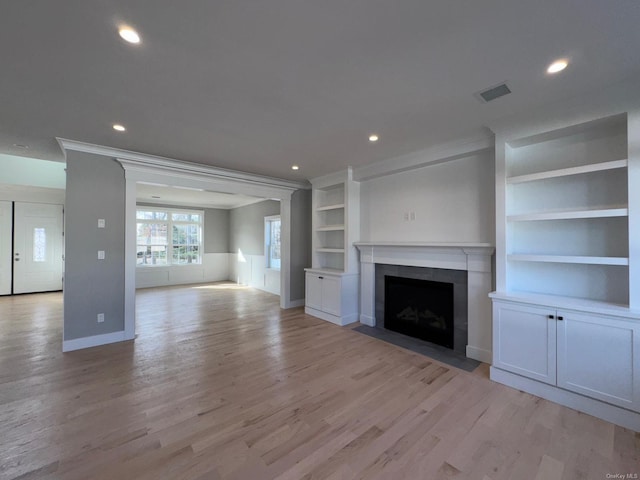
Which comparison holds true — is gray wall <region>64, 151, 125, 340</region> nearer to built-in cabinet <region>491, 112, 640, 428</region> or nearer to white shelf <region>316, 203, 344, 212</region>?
white shelf <region>316, 203, 344, 212</region>

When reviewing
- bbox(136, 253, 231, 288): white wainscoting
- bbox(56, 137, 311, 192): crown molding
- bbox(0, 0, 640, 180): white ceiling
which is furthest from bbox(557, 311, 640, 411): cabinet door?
bbox(136, 253, 231, 288): white wainscoting

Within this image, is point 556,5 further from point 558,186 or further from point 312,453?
point 312,453

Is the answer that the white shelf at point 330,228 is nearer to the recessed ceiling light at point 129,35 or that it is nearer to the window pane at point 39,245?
the recessed ceiling light at point 129,35

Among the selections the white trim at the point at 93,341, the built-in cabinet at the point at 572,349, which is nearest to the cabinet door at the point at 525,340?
the built-in cabinet at the point at 572,349

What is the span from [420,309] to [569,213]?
2.09 m

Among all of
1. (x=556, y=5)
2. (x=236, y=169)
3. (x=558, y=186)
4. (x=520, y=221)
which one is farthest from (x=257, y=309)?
(x=556, y=5)

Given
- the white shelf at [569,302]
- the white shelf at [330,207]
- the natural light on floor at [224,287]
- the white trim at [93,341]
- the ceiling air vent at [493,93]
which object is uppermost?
the ceiling air vent at [493,93]

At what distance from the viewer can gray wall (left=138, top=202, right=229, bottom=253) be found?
9281mm

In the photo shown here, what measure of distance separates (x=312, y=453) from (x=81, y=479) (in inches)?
53.1

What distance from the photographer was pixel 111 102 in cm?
241

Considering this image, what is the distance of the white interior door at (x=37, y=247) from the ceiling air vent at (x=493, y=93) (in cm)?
956

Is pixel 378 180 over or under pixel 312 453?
over

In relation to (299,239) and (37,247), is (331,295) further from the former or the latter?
(37,247)

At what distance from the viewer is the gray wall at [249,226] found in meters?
7.81
